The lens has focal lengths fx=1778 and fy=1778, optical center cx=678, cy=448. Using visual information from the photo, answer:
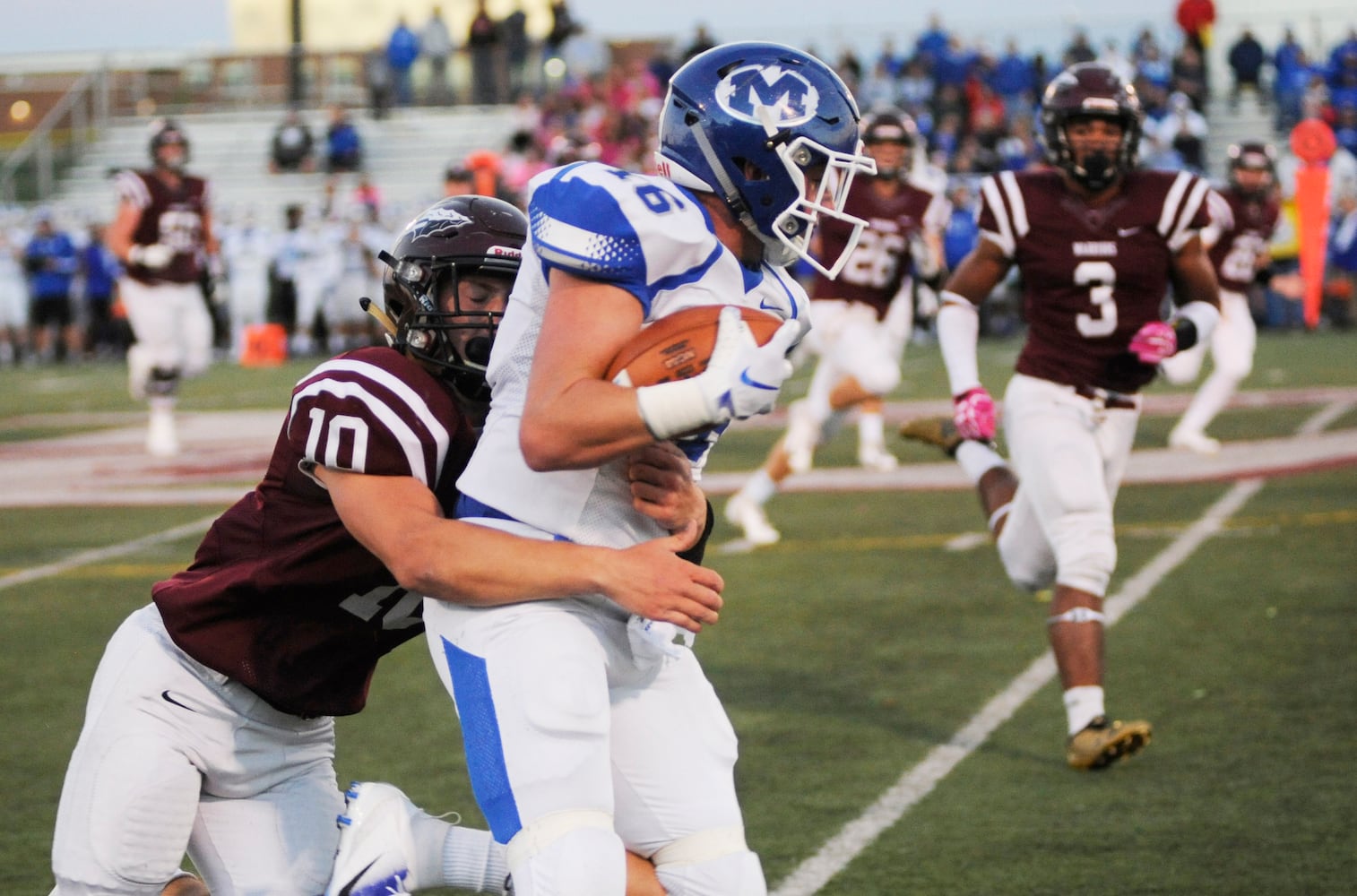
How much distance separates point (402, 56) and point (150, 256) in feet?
51.8

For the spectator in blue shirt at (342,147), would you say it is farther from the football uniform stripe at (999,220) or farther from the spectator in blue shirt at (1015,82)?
the football uniform stripe at (999,220)

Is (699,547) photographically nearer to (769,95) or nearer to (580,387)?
(580,387)

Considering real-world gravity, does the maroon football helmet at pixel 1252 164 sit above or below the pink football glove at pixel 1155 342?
below

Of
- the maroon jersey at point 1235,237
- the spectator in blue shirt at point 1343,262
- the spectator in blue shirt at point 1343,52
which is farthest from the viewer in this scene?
the spectator in blue shirt at point 1343,52

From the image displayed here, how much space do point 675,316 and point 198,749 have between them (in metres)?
1.09

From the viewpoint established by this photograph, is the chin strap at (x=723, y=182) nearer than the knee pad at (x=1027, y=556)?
Yes

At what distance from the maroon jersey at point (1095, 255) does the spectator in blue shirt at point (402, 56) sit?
72.8 feet

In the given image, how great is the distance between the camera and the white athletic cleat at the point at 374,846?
2727mm

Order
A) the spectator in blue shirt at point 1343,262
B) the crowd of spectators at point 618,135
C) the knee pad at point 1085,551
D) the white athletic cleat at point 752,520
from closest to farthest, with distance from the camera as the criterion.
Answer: the knee pad at point 1085,551 < the white athletic cleat at point 752,520 < the spectator in blue shirt at point 1343,262 < the crowd of spectators at point 618,135

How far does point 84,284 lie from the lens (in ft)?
72.3

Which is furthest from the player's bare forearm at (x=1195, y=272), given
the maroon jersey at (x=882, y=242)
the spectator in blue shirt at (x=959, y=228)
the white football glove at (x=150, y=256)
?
the spectator in blue shirt at (x=959, y=228)

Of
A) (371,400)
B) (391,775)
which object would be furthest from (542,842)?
(391,775)

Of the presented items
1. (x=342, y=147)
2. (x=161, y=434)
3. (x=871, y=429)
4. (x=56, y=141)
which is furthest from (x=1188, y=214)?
(x=56, y=141)

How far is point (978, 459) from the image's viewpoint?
5.78 metres
